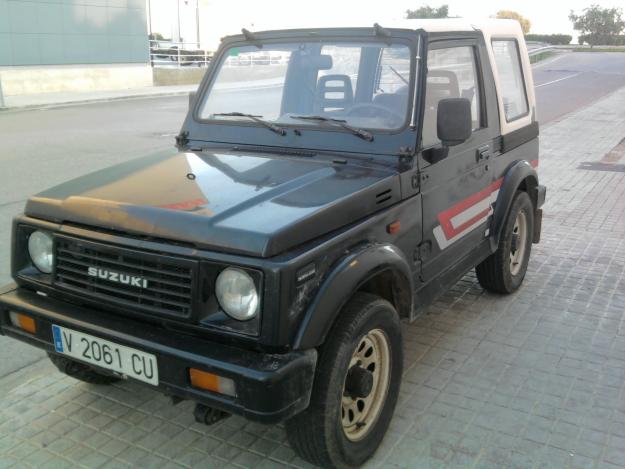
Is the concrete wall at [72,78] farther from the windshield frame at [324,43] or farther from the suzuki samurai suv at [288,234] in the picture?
the suzuki samurai suv at [288,234]

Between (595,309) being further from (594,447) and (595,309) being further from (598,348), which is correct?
(594,447)

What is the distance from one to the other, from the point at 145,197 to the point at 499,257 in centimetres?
287

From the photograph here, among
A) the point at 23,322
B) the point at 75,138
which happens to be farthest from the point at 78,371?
the point at 75,138

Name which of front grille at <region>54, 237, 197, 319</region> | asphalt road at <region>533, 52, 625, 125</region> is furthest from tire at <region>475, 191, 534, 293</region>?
asphalt road at <region>533, 52, 625, 125</region>

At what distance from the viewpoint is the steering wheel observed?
3.64 meters

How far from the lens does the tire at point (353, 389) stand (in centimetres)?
277

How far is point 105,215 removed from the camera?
291 cm

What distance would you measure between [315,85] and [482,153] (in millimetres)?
1178

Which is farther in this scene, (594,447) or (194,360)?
(594,447)

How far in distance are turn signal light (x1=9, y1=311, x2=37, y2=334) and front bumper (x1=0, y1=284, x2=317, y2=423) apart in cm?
10

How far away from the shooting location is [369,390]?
3.07m

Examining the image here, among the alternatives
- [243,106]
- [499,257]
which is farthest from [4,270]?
[499,257]

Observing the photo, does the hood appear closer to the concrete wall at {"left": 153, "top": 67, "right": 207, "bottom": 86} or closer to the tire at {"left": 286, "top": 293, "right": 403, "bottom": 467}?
the tire at {"left": 286, "top": 293, "right": 403, "bottom": 467}

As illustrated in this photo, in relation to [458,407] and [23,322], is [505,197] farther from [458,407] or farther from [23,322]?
[23,322]
